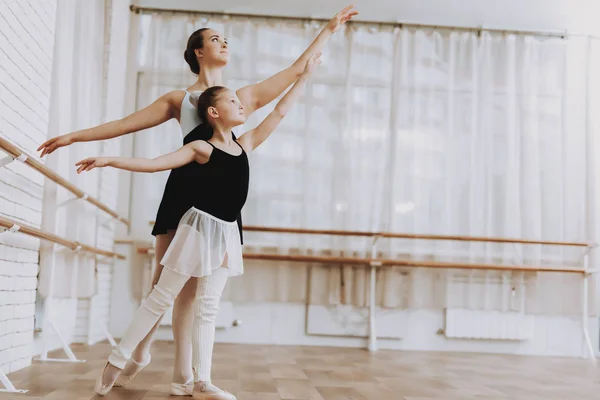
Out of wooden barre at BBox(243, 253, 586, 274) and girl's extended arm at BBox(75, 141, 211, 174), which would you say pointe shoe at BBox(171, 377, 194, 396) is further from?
wooden barre at BBox(243, 253, 586, 274)

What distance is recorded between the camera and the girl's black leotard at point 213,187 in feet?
7.00

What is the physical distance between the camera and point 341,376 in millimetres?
3232

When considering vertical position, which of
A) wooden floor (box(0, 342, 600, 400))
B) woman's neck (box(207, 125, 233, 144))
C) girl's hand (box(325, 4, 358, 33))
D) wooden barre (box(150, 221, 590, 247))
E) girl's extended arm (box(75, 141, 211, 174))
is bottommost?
wooden floor (box(0, 342, 600, 400))

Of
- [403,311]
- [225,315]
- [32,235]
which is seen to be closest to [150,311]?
[32,235]

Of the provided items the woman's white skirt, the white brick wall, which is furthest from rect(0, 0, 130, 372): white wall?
the woman's white skirt

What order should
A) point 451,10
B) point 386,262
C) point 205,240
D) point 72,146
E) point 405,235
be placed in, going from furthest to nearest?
point 451,10
point 405,235
point 386,262
point 72,146
point 205,240

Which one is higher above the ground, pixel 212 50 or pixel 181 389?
pixel 212 50

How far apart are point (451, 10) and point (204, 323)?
147 inches

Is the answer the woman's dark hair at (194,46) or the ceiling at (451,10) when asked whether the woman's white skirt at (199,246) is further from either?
the ceiling at (451,10)

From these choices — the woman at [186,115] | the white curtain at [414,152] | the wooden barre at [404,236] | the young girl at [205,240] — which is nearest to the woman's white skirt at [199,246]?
the young girl at [205,240]

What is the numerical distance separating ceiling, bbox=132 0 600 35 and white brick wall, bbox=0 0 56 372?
2.08m

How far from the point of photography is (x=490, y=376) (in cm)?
350

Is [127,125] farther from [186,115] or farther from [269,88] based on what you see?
[269,88]

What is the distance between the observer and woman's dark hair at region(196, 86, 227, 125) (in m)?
2.17
